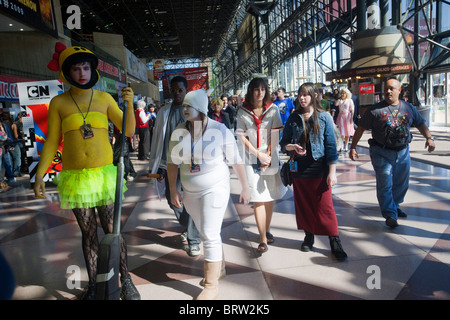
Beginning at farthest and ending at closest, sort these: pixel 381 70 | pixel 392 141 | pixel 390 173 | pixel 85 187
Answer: pixel 381 70
pixel 390 173
pixel 392 141
pixel 85 187

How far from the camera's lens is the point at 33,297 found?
2.85m

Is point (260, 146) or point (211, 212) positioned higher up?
point (260, 146)

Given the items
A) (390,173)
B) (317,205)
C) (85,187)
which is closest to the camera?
(85,187)

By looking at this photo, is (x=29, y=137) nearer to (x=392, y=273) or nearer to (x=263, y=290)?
(x=263, y=290)

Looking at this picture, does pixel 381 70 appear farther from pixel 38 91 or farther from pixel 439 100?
pixel 38 91

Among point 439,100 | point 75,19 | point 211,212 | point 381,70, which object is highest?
point 75,19

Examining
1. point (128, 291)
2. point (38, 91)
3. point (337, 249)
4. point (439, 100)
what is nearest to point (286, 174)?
point (337, 249)

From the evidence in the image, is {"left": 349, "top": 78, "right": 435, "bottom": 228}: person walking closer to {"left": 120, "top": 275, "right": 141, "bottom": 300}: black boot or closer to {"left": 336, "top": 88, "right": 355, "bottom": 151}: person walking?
{"left": 120, "top": 275, "right": 141, "bottom": 300}: black boot

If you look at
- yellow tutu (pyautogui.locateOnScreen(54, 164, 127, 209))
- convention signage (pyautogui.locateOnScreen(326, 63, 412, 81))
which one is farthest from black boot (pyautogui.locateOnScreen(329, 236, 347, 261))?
convention signage (pyautogui.locateOnScreen(326, 63, 412, 81))

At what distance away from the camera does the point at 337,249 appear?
3260 mm

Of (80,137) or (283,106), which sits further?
(283,106)

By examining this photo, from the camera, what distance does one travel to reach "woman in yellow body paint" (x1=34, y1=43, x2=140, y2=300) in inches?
97.5

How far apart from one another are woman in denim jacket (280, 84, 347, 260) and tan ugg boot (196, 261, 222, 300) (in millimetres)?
1197

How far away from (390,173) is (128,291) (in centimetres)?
306
